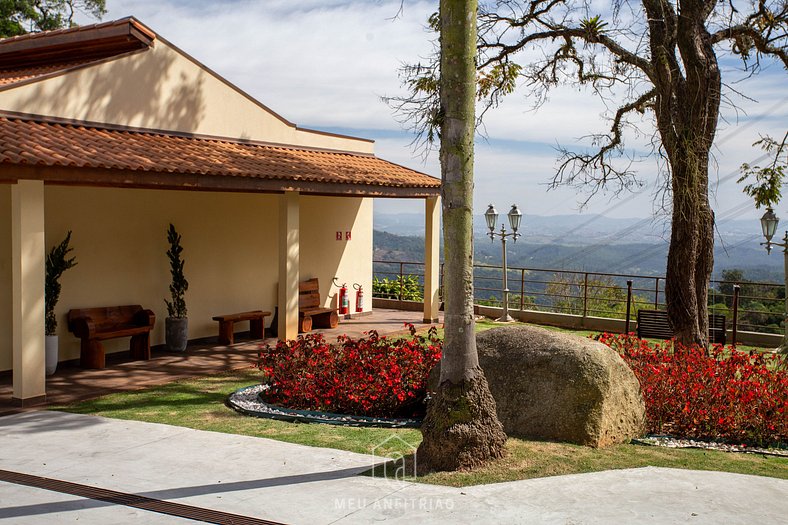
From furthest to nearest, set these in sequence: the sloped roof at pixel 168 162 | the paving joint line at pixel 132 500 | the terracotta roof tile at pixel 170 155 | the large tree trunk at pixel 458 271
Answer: the terracotta roof tile at pixel 170 155
the sloped roof at pixel 168 162
the large tree trunk at pixel 458 271
the paving joint line at pixel 132 500

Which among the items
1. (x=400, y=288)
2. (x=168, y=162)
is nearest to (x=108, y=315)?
(x=168, y=162)

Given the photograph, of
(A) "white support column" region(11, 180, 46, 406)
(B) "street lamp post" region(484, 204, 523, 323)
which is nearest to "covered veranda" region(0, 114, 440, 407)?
(A) "white support column" region(11, 180, 46, 406)

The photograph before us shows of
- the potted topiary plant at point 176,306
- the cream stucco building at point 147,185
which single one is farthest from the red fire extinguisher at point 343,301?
the potted topiary plant at point 176,306

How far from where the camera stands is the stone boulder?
279 inches

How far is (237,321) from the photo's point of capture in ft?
46.4

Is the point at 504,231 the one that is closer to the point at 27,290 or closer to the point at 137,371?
the point at 137,371

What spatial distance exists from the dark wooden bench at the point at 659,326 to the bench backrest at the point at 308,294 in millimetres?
6330

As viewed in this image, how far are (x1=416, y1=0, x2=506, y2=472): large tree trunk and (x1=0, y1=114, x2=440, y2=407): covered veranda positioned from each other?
5045 millimetres

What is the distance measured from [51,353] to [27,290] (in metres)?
2.03

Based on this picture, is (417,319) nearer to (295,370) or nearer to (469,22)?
(295,370)

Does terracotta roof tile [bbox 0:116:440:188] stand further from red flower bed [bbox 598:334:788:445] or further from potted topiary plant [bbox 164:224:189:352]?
red flower bed [bbox 598:334:788:445]

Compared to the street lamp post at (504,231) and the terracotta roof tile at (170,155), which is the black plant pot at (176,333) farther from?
the street lamp post at (504,231)

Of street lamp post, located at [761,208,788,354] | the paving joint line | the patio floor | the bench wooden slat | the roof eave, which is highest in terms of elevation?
the roof eave

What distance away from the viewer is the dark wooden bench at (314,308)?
1575cm
